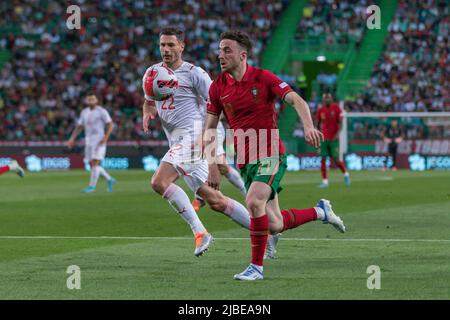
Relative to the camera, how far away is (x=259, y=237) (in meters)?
9.68

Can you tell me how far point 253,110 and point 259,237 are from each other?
1.22 metres

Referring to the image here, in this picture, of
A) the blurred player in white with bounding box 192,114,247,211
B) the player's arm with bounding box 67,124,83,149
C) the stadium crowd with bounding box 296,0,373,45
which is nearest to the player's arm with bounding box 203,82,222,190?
the blurred player in white with bounding box 192,114,247,211

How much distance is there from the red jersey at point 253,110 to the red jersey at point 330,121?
16908 millimetres

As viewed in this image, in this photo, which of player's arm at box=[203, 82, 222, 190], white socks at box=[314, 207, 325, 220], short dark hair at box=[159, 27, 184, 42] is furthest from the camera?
short dark hair at box=[159, 27, 184, 42]

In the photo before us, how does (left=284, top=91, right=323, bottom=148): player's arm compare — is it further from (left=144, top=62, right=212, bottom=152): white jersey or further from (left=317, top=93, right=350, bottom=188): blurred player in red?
(left=317, top=93, right=350, bottom=188): blurred player in red

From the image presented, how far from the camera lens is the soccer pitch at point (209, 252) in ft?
29.0

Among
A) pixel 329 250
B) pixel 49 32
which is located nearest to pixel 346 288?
pixel 329 250

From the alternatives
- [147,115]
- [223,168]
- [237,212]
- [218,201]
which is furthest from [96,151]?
[237,212]

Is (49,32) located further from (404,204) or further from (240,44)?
(240,44)

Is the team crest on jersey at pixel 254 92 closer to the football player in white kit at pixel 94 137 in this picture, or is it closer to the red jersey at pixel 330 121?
the football player in white kit at pixel 94 137

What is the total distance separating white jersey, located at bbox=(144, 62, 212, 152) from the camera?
12539 mm

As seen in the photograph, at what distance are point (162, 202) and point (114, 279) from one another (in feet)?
38.4

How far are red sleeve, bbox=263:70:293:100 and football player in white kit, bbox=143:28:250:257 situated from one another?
189 centimetres

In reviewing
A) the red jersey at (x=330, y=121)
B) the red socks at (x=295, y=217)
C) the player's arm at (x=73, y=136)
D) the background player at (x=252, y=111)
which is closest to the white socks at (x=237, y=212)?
the red socks at (x=295, y=217)
